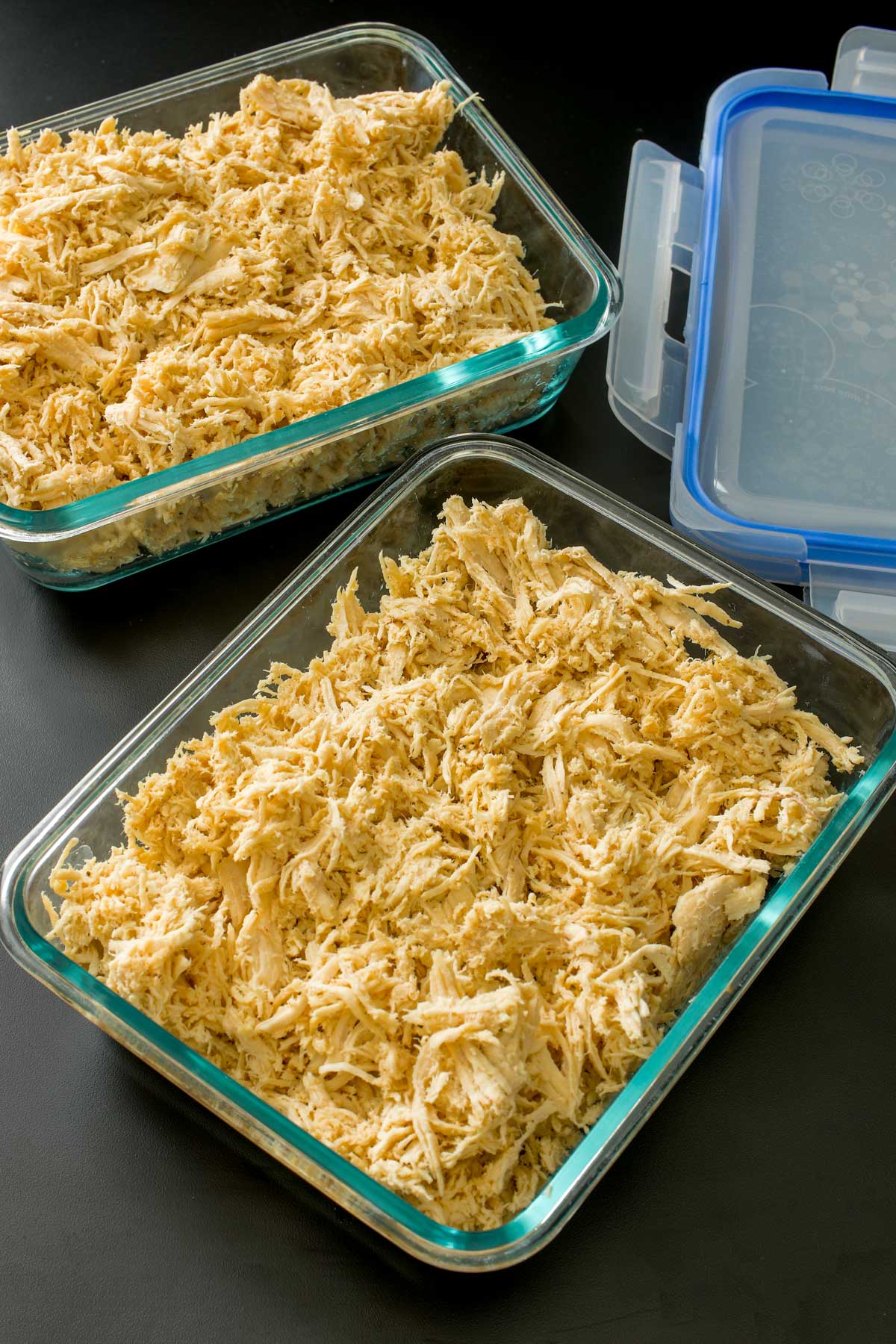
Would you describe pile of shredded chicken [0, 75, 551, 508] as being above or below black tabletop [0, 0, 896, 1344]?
above

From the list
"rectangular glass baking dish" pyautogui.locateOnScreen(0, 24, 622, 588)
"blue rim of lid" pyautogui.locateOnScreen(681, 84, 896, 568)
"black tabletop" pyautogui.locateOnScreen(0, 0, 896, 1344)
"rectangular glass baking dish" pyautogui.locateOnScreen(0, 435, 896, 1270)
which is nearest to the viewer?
"rectangular glass baking dish" pyautogui.locateOnScreen(0, 435, 896, 1270)

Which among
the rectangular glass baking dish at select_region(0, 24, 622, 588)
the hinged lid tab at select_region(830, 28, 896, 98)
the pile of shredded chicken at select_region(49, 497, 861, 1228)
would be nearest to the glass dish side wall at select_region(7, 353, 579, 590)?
the rectangular glass baking dish at select_region(0, 24, 622, 588)

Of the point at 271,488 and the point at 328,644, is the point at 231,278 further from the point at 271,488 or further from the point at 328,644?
the point at 328,644

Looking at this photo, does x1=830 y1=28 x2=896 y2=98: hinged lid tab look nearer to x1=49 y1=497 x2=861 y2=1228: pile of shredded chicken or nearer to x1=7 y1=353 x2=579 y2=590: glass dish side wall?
x1=7 y1=353 x2=579 y2=590: glass dish side wall

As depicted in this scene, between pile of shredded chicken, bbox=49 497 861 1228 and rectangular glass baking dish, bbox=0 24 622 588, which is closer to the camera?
pile of shredded chicken, bbox=49 497 861 1228

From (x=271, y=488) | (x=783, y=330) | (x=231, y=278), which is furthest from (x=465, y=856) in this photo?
(x=783, y=330)

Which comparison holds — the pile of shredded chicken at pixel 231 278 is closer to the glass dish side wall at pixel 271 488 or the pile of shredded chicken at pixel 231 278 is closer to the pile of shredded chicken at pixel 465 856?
the glass dish side wall at pixel 271 488
